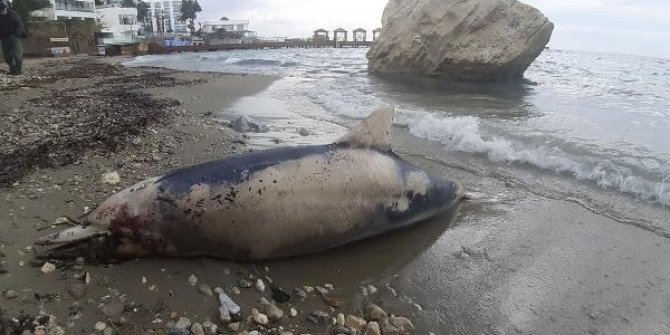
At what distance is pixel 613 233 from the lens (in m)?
3.79

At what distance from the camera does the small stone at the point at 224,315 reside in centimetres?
242

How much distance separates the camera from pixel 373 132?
3703mm

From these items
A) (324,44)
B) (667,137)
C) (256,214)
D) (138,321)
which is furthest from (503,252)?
(324,44)

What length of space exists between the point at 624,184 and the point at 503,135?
261 cm

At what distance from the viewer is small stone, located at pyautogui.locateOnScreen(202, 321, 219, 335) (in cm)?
231

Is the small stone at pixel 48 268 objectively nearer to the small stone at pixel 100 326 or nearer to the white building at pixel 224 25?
the small stone at pixel 100 326

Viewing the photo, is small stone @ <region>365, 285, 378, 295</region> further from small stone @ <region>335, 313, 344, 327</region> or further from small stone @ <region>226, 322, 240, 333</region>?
small stone @ <region>226, 322, 240, 333</region>

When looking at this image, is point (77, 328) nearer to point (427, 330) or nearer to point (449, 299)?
point (427, 330)

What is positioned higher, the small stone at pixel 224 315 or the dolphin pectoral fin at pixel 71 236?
the dolphin pectoral fin at pixel 71 236

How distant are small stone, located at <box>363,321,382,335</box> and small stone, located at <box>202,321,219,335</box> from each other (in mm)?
Answer: 846

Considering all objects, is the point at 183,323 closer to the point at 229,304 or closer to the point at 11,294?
the point at 229,304

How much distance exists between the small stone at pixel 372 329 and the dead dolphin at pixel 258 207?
0.84 meters

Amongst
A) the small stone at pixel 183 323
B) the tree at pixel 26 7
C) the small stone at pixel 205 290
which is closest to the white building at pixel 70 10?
the tree at pixel 26 7

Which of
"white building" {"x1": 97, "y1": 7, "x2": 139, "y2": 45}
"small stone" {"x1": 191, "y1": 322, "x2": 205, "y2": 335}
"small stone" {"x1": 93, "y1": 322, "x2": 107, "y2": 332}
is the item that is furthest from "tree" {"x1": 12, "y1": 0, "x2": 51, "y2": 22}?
"small stone" {"x1": 191, "y1": 322, "x2": 205, "y2": 335}
